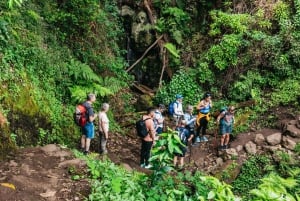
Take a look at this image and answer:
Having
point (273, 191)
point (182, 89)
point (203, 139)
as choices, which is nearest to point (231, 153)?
point (203, 139)

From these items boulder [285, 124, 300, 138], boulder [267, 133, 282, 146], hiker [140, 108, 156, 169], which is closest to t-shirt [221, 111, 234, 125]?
boulder [267, 133, 282, 146]

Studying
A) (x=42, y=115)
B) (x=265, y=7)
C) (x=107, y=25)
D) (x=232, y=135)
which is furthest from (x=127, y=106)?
(x=265, y=7)

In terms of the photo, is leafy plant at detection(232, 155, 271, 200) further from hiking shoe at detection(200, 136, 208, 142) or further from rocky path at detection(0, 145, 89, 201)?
rocky path at detection(0, 145, 89, 201)

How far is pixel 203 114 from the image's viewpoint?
438 inches

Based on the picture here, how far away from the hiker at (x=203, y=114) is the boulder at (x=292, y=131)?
2.14 metres

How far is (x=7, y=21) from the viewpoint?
9.17m

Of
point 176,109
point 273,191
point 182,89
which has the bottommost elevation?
point 273,191

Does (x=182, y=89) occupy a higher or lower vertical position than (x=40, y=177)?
higher

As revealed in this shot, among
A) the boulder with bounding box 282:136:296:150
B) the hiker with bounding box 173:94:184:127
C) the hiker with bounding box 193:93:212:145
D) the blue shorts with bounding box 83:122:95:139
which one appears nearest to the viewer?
the blue shorts with bounding box 83:122:95:139

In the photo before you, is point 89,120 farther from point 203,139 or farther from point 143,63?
point 143,63

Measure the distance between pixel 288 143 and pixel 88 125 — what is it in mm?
5184

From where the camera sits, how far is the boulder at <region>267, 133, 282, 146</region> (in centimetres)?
1062

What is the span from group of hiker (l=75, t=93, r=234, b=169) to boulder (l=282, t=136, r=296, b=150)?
1407 mm

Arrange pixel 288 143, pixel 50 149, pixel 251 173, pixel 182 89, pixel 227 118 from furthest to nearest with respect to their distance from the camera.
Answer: pixel 182 89 < pixel 227 118 < pixel 288 143 < pixel 251 173 < pixel 50 149
